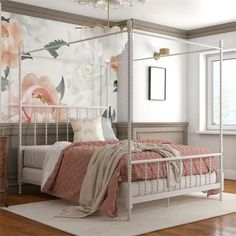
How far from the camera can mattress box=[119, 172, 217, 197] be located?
3.91 meters

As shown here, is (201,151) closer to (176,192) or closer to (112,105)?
(176,192)

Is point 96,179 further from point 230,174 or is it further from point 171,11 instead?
point 230,174

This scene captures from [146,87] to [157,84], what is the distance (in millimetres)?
222

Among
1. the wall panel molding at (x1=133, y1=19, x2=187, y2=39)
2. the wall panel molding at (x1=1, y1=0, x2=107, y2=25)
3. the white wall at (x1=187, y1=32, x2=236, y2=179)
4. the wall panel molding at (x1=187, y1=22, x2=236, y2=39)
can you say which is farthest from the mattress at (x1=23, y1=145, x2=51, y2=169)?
the wall panel molding at (x1=187, y1=22, x2=236, y2=39)

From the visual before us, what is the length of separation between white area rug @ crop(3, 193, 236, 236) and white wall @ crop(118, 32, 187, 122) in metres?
2.02

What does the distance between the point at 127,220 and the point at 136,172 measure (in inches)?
17.1

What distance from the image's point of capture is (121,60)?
21.7 ft

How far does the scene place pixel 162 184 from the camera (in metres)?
4.16

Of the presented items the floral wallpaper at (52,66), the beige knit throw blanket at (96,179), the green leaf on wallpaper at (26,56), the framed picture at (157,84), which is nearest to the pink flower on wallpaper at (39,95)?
the floral wallpaper at (52,66)

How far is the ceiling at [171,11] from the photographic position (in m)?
5.47

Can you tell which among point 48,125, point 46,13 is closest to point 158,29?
point 46,13

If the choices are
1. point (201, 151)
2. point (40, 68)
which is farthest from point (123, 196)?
point (40, 68)

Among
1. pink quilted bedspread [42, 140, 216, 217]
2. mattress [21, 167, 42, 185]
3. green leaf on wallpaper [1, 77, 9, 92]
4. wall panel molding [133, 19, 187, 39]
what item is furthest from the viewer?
wall panel molding [133, 19, 187, 39]

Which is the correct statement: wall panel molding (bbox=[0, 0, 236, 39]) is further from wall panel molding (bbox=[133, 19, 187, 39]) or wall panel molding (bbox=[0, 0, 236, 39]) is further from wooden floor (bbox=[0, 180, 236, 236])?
wooden floor (bbox=[0, 180, 236, 236])
